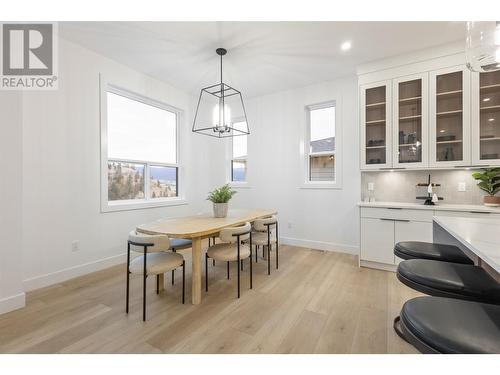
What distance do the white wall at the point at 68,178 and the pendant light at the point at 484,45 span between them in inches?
147

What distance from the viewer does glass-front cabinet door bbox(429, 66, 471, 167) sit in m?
2.78

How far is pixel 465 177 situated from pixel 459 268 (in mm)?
2404

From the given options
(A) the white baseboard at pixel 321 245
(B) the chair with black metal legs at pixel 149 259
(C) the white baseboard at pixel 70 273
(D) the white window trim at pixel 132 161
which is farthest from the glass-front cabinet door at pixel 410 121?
(C) the white baseboard at pixel 70 273

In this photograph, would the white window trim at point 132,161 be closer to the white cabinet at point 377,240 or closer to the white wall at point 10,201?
the white wall at point 10,201

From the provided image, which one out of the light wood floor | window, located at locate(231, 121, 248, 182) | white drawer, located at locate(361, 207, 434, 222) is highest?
window, located at locate(231, 121, 248, 182)

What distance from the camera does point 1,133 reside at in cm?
206

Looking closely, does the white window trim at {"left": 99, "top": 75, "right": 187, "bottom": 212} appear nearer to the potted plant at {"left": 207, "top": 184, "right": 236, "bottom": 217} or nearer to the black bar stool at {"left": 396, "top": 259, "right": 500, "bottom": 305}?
the potted plant at {"left": 207, "top": 184, "right": 236, "bottom": 217}

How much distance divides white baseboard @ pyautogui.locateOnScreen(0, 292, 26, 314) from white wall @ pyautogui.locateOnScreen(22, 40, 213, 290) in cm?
40

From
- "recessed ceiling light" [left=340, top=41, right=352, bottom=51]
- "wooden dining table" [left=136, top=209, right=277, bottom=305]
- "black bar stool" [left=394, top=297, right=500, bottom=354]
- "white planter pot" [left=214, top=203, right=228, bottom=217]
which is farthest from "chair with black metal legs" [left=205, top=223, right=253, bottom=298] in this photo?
"recessed ceiling light" [left=340, top=41, right=352, bottom=51]

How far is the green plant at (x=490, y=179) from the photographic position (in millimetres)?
2727

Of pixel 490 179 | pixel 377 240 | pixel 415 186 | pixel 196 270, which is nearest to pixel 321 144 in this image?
pixel 415 186

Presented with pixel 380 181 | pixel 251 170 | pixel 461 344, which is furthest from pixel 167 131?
pixel 461 344

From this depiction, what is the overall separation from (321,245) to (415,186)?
165cm
